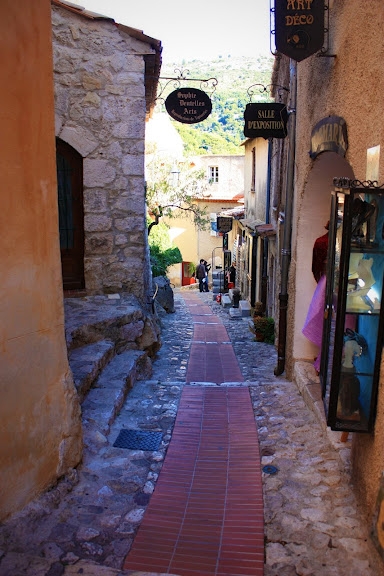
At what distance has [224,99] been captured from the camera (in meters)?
95.8

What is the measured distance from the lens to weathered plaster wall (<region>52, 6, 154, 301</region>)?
731 cm

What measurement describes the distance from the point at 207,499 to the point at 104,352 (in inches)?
101

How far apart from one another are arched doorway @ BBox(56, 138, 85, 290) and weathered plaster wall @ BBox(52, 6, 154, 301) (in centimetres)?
16

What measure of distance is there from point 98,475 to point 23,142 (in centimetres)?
244

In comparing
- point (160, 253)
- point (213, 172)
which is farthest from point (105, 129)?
point (213, 172)

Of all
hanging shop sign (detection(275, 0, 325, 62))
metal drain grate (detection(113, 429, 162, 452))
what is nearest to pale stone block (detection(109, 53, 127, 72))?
hanging shop sign (detection(275, 0, 325, 62))

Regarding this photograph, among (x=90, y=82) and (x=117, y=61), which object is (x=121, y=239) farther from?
(x=117, y=61)

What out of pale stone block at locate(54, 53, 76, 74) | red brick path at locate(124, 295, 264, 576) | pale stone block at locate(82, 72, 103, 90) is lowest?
red brick path at locate(124, 295, 264, 576)

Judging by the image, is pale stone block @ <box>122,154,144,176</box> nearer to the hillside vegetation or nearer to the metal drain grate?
the metal drain grate

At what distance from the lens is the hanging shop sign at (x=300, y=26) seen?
4.59 metres

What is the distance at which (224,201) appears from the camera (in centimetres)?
3303

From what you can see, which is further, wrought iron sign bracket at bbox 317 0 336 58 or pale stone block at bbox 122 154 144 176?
pale stone block at bbox 122 154 144 176

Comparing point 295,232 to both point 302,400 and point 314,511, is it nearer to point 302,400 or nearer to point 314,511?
point 302,400

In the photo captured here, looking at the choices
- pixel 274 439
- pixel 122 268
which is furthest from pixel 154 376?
pixel 274 439
